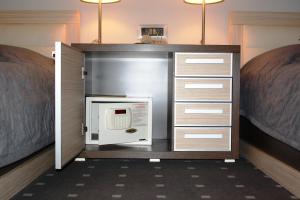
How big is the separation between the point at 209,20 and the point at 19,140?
1616 mm

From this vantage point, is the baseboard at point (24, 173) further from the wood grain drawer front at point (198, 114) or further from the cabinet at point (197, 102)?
the wood grain drawer front at point (198, 114)

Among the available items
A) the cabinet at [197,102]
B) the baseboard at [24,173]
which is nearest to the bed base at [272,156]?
the cabinet at [197,102]

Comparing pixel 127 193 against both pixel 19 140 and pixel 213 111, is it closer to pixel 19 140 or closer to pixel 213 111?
pixel 19 140

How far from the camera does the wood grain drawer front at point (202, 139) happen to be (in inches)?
67.8

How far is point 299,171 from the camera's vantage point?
1238mm

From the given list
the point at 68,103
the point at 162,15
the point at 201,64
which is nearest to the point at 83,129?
the point at 68,103

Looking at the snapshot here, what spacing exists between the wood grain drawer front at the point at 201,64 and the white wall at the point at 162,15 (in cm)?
73

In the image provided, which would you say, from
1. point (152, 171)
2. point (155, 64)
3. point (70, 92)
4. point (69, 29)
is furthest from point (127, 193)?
point (69, 29)

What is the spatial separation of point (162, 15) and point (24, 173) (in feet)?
4.77

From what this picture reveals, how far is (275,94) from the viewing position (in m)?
1.48

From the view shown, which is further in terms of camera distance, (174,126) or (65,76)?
(174,126)

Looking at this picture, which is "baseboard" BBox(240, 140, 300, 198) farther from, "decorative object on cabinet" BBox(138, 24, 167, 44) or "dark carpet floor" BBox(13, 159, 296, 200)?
"decorative object on cabinet" BBox(138, 24, 167, 44)

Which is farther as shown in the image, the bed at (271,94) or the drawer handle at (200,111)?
the drawer handle at (200,111)

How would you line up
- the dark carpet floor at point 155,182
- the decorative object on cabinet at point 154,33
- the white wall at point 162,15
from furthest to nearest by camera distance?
the white wall at point 162,15
the decorative object on cabinet at point 154,33
the dark carpet floor at point 155,182
